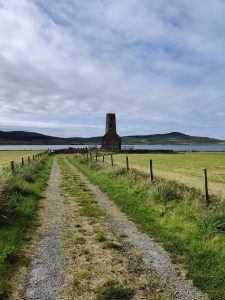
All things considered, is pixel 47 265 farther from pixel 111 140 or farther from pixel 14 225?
pixel 111 140

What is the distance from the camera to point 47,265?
7.94 meters

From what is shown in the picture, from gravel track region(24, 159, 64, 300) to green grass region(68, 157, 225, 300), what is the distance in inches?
114

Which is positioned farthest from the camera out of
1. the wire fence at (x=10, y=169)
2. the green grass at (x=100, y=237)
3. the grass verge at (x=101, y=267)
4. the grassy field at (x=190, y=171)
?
the grassy field at (x=190, y=171)

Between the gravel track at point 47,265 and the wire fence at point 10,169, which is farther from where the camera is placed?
the wire fence at point 10,169

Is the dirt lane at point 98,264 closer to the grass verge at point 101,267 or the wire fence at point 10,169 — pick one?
the grass verge at point 101,267

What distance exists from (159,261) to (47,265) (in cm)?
274

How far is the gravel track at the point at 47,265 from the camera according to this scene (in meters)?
6.48

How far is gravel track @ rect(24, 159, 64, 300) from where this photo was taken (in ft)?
21.3

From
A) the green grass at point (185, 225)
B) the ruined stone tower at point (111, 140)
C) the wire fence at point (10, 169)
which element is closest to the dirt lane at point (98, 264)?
the green grass at point (185, 225)

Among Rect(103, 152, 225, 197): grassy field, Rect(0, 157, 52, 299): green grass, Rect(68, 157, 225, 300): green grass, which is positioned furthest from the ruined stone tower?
Rect(0, 157, 52, 299): green grass

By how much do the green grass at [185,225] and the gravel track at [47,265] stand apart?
2893 millimetres

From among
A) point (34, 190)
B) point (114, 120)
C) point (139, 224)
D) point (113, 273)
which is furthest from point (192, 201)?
point (114, 120)

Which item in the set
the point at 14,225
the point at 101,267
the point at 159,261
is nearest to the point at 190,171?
the point at 14,225

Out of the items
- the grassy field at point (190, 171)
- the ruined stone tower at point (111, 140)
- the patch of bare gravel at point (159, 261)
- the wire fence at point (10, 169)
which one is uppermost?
the ruined stone tower at point (111, 140)
